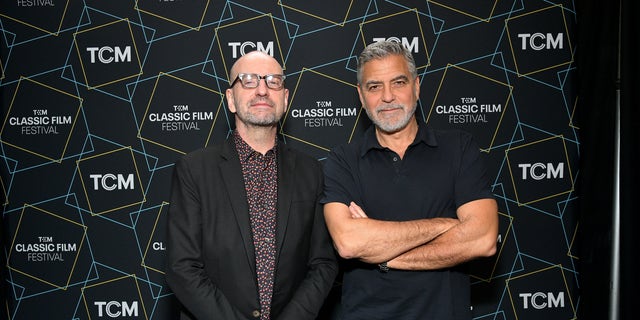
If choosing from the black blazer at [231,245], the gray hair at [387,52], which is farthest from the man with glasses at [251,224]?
the gray hair at [387,52]

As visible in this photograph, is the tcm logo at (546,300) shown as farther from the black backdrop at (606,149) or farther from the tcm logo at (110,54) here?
the tcm logo at (110,54)

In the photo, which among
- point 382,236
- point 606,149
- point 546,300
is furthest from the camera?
point 546,300

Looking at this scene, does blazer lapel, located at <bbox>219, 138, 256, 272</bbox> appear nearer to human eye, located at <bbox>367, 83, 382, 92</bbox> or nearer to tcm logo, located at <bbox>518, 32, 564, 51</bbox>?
human eye, located at <bbox>367, 83, 382, 92</bbox>

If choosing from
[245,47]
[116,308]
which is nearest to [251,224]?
[245,47]

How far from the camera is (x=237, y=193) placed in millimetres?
2041

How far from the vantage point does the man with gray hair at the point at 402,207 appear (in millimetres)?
1880

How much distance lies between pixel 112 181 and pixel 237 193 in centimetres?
134

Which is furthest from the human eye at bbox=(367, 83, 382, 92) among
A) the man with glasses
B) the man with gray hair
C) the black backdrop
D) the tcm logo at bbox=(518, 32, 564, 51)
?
the tcm logo at bbox=(518, 32, 564, 51)

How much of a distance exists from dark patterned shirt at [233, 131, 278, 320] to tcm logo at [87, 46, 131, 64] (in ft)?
4.11

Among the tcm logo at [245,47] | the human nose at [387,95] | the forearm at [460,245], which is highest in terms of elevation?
the tcm logo at [245,47]

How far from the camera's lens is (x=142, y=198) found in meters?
3.07

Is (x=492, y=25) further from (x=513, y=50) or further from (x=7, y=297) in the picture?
(x=7, y=297)

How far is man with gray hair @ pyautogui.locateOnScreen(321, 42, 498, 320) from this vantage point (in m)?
1.88

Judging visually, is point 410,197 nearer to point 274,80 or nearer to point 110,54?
point 274,80
